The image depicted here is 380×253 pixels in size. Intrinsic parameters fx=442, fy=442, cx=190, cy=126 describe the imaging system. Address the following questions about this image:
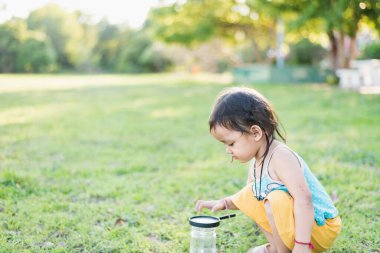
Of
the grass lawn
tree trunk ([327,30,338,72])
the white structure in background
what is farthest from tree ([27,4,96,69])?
the grass lawn

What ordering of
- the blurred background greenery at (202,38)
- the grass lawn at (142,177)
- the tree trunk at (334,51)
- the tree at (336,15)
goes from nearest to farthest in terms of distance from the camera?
1. the grass lawn at (142,177)
2. the tree at (336,15)
3. the blurred background greenery at (202,38)
4. the tree trunk at (334,51)

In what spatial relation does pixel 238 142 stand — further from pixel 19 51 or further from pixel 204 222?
pixel 19 51

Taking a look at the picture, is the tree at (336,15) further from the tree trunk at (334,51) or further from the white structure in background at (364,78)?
the white structure in background at (364,78)

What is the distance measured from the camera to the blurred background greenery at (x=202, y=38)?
14.9 meters

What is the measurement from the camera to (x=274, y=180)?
246 cm

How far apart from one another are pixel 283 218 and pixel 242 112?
596 mm

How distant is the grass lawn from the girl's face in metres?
0.82

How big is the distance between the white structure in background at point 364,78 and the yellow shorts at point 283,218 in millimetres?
12447

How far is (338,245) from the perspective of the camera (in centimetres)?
295

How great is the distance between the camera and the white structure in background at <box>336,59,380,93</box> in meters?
14.1

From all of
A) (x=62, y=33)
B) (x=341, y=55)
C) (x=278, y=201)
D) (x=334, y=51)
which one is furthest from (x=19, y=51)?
(x=278, y=201)

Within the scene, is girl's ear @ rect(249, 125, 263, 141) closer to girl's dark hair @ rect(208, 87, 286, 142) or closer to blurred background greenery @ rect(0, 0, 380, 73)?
girl's dark hair @ rect(208, 87, 286, 142)

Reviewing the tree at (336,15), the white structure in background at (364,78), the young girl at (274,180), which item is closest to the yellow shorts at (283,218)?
the young girl at (274,180)

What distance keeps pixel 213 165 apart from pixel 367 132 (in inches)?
117
